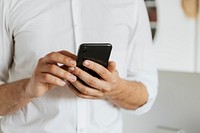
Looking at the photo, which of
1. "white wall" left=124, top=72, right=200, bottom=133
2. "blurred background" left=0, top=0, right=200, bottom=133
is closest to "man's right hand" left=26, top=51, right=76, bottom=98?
"blurred background" left=0, top=0, right=200, bottom=133

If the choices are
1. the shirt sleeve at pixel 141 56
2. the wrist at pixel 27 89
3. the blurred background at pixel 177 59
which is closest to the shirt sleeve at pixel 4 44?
the wrist at pixel 27 89

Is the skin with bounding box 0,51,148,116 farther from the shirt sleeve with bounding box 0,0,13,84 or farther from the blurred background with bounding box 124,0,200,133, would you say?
the blurred background with bounding box 124,0,200,133

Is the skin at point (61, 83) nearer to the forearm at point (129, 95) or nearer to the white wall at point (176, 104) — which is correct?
the forearm at point (129, 95)

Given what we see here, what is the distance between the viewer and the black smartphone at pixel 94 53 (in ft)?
2.16

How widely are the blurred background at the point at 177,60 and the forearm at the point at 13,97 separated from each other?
58 cm

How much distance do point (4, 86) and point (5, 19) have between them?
0.58 ft

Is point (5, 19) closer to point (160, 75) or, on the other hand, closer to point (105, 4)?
point (105, 4)

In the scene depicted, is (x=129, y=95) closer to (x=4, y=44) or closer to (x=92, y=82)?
(x=92, y=82)

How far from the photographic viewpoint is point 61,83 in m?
0.67

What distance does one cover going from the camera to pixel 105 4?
3.07ft

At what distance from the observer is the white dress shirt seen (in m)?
0.85

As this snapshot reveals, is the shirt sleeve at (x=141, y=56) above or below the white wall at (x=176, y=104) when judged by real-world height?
above

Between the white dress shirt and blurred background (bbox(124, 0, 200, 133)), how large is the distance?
25 cm

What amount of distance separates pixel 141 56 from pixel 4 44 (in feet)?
1.34
